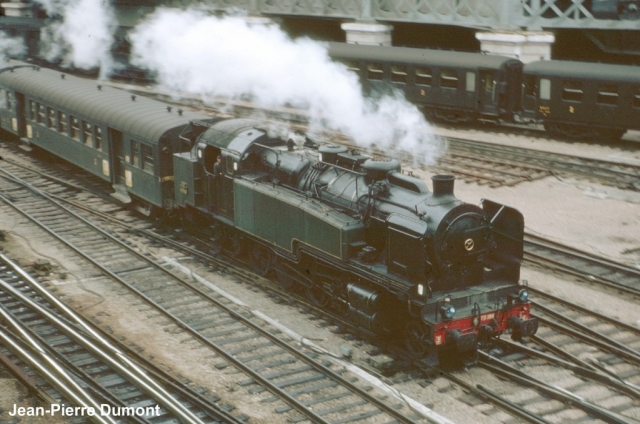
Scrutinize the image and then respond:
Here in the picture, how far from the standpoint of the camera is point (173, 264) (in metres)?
15.8

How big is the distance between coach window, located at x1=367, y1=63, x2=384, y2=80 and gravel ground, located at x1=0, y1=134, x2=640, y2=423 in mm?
9989

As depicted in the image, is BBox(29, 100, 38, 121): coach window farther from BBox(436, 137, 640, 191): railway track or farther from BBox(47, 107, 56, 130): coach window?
BBox(436, 137, 640, 191): railway track

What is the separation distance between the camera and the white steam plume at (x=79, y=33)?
35.6 meters

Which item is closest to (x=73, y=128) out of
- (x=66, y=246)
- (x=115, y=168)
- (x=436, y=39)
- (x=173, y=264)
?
(x=115, y=168)

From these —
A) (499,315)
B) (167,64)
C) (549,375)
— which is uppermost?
(167,64)

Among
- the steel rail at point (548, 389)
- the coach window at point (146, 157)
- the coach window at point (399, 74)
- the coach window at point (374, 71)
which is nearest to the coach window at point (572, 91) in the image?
the coach window at point (399, 74)

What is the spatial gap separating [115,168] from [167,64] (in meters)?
4.87

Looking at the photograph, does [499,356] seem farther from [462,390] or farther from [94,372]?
[94,372]

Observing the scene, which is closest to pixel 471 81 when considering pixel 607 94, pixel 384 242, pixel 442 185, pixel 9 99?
pixel 607 94

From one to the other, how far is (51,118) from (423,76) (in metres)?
13.4

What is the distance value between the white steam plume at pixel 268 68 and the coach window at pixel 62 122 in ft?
11.1

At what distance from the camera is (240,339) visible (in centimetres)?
1229

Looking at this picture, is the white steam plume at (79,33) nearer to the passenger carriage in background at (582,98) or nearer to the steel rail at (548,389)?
the passenger carriage in background at (582,98)

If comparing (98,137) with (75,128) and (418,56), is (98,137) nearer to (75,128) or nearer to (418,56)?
(75,128)
